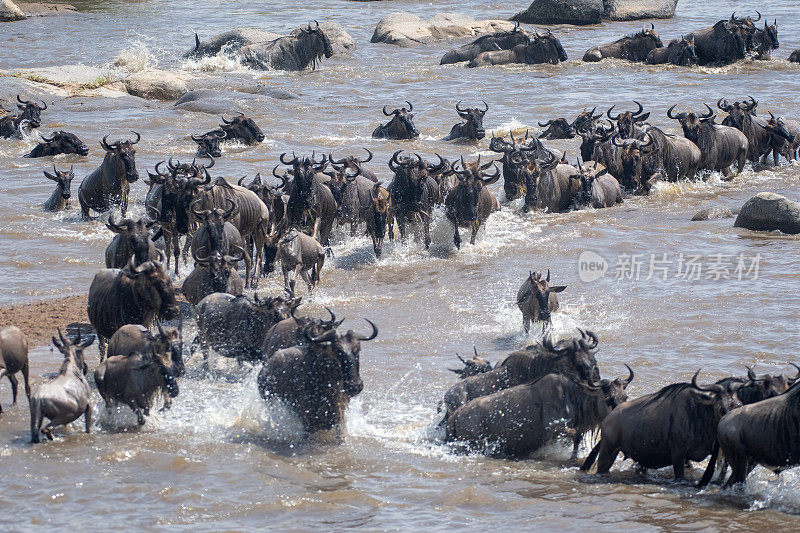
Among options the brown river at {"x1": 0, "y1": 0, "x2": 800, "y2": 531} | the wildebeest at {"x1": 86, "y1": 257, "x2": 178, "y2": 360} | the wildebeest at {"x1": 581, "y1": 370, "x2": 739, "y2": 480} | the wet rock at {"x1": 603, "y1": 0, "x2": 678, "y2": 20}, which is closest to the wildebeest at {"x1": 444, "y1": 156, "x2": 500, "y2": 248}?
the brown river at {"x1": 0, "y1": 0, "x2": 800, "y2": 531}

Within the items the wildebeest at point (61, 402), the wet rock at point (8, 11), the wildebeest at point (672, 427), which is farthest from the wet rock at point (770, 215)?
the wet rock at point (8, 11)

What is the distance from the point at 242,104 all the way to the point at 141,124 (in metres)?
2.80

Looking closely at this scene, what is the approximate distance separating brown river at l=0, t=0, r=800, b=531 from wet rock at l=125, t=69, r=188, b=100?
1.04 meters

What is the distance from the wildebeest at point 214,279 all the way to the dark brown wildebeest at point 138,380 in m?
2.33

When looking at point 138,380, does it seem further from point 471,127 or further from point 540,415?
point 471,127

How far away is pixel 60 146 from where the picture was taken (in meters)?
20.7

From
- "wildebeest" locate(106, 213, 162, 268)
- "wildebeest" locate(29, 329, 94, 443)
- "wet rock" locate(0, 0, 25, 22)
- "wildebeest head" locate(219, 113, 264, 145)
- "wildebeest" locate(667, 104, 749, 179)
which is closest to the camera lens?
"wildebeest" locate(29, 329, 94, 443)

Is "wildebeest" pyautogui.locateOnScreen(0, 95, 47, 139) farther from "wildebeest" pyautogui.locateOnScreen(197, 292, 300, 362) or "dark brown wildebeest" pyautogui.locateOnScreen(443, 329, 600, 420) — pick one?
"dark brown wildebeest" pyautogui.locateOnScreen(443, 329, 600, 420)

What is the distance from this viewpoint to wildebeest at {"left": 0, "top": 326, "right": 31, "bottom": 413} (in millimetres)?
9148

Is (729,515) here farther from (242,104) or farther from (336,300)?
(242,104)

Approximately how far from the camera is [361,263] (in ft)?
48.1

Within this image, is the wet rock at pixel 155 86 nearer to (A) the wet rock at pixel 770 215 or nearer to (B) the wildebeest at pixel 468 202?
(B) the wildebeest at pixel 468 202

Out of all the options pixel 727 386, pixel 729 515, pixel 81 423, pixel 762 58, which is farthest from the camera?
pixel 762 58

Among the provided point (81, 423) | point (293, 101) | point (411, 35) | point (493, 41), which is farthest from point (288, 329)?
point (411, 35)
